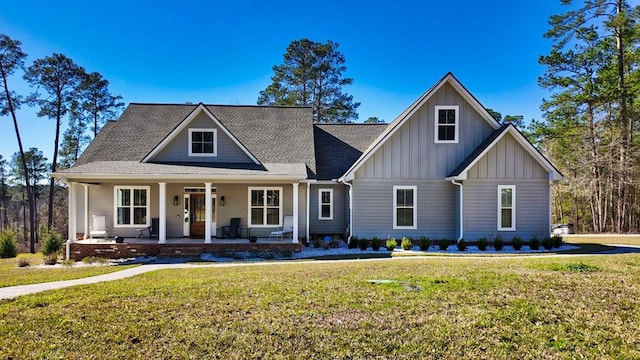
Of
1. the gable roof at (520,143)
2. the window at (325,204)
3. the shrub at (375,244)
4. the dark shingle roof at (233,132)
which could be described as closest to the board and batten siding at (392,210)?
the shrub at (375,244)

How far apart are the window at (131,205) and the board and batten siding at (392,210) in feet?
30.4

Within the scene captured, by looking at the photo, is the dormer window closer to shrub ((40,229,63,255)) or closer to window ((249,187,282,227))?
window ((249,187,282,227))

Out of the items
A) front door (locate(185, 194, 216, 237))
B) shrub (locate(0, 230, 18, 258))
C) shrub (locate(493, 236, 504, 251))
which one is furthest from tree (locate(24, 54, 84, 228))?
shrub (locate(493, 236, 504, 251))

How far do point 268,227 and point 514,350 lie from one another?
1323 centimetres

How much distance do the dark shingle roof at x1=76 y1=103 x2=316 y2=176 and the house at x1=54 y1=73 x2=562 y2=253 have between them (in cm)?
15

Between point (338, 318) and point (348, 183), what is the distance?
11360mm

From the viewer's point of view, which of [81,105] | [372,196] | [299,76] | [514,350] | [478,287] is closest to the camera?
[514,350]

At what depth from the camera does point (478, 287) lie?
709 cm

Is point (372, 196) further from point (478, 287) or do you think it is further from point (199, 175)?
point (478, 287)

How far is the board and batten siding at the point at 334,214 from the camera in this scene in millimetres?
17875

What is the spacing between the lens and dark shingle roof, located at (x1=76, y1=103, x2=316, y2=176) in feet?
59.1

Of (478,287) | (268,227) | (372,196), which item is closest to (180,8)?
(268,227)

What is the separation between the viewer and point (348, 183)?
16625 mm

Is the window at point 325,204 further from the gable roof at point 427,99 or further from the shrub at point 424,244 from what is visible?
the shrub at point 424,244
